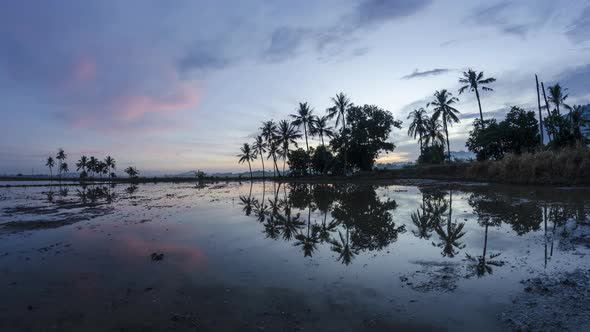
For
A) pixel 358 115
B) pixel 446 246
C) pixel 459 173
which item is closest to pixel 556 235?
pixel 446 246

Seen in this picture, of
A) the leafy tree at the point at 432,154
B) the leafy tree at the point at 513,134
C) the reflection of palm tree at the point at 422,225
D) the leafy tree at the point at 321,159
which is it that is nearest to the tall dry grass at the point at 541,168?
the leafy tree at the point at 513,134

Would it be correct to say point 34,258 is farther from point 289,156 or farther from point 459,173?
point 289,156

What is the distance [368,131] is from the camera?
5922cm

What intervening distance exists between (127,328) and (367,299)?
13.7ft

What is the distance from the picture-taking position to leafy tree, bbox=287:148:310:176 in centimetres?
7344

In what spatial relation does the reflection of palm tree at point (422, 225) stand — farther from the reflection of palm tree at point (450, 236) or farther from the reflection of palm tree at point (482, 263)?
the reflection of palm tree at point (482, 263)

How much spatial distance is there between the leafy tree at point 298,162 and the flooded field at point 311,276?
6012cm

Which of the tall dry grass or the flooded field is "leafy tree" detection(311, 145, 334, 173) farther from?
the flooded field

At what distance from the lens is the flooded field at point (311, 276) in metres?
4.79

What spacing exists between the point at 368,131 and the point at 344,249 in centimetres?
5290

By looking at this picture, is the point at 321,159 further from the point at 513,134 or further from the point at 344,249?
the point at 344,249

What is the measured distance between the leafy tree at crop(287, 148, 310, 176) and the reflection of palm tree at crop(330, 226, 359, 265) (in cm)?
6223

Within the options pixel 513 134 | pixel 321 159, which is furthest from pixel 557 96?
pixel 321 159

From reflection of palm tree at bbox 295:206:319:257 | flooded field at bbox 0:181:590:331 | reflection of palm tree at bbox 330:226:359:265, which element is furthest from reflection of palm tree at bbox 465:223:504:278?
reflection of palm tree at bbox 295:206:319:257
